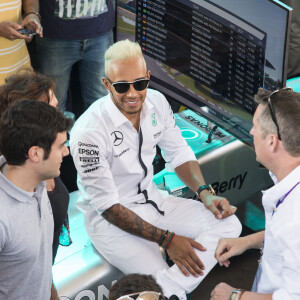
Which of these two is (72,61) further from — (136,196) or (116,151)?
(136,196)

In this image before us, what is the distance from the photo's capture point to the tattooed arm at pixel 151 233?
229cm

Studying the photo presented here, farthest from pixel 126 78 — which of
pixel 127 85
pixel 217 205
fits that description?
pixel 217 205

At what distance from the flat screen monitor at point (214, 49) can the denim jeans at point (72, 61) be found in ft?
0.69

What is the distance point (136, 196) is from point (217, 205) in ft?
1.36

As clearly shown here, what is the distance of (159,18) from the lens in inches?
113

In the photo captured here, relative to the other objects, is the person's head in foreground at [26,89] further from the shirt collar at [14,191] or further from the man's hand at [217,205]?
the man's hand at [217,205]

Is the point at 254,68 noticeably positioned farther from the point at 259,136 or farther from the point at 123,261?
the point at 123,261

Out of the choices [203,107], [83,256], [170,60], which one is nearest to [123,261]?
[83,256]

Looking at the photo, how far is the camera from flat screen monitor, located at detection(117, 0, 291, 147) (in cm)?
237

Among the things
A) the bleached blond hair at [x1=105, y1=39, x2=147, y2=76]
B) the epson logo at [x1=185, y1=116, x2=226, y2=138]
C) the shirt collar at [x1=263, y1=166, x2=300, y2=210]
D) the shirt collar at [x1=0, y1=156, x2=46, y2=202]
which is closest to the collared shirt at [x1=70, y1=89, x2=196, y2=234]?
the bleached blond hair at [x1=105, y1=39, x2=147, y2=76]

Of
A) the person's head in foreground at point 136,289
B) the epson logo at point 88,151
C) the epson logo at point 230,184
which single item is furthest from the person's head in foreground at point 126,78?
the person's head in foreground at point 136,289

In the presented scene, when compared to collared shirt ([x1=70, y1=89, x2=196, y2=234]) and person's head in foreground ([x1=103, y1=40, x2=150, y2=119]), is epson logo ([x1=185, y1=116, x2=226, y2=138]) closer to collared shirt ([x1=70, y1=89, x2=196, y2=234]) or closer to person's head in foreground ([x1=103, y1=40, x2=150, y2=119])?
collared shirt ([x1=70, y1=89, x2=196, y2=234])

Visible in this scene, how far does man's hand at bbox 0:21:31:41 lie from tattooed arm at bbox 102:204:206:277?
3.40 feet

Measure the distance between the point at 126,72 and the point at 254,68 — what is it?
0.64m
